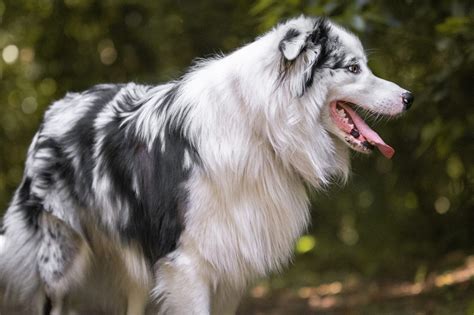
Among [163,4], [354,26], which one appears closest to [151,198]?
[354,26]

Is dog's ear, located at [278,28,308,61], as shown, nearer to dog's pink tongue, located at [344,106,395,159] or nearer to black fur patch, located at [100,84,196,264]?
dog's pink tongue, located at [344,106,395,159]

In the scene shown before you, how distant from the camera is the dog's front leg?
411 centimetres

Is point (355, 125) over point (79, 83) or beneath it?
beneath

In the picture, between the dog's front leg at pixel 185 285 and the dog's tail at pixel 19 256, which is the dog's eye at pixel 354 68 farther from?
the dog's tail at pixel 19 256

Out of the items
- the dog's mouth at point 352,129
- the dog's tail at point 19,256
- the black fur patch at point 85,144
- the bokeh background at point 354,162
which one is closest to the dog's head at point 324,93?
the dog's mouth at point 352,129

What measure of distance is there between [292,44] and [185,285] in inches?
45.0

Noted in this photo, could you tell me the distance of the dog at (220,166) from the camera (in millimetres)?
4047

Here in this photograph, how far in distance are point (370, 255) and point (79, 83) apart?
9.71ft

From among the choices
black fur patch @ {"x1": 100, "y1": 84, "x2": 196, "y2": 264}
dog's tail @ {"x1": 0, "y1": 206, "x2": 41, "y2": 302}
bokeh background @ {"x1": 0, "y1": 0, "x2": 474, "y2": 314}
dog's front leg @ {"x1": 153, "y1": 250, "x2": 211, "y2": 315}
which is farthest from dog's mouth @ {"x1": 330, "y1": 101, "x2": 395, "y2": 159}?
bokeh background @ {"x1": 0, "y1": 0, "x2": 474, "y2": 314}

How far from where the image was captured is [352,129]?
4.12 meters

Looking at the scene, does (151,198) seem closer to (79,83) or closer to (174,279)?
(174,279)

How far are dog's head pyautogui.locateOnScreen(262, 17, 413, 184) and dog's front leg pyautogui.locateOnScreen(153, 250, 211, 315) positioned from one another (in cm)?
64

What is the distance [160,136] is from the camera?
423 cm

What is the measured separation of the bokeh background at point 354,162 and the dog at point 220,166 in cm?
228
